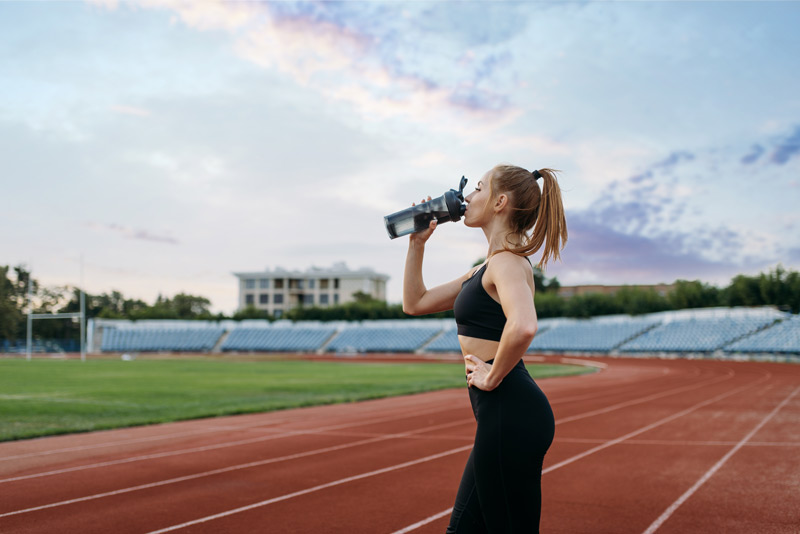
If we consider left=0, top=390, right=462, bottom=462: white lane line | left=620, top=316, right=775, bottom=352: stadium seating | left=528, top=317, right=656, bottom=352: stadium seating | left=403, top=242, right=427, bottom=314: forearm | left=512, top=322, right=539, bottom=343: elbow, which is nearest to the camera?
left=512, top=322, right=539, bottom=343: elbow

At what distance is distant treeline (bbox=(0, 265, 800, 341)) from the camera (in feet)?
182

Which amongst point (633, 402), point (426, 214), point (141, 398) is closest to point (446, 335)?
point (633, 402)

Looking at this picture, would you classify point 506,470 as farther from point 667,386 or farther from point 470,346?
point 667,386

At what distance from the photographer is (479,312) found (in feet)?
8.00

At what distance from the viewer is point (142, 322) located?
73688 mm

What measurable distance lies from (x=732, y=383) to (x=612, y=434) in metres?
14.2

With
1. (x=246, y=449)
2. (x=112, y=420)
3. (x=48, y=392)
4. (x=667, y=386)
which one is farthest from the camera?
(x=667, y=386)

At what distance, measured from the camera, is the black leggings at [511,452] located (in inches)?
90.3

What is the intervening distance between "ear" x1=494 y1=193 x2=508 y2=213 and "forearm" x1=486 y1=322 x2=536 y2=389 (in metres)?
0.52

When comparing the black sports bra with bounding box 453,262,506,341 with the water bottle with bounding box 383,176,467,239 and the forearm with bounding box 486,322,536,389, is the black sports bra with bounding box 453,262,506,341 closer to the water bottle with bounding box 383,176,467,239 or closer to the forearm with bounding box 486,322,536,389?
the forearm with bounding box 486,322,536,389

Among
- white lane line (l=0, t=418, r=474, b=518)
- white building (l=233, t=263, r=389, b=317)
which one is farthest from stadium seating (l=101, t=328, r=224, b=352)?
white lane line (l=0, t=418, r=474, b=518)

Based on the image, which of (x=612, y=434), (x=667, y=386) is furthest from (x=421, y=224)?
(x=667, y=386)

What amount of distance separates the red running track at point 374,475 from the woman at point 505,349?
3.43 m

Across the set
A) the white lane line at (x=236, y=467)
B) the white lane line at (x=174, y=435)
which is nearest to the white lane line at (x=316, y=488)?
the white lane line at (x=236, y=467)
